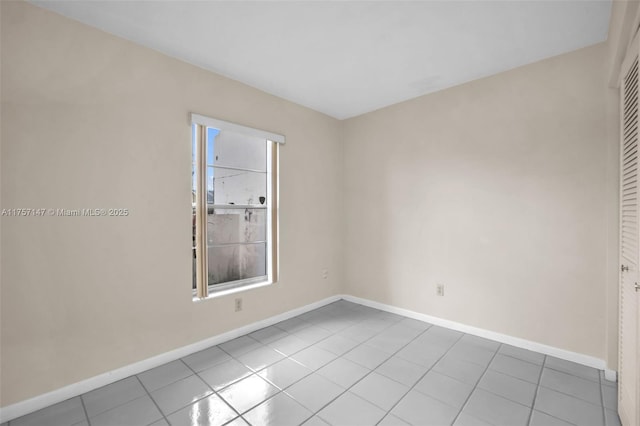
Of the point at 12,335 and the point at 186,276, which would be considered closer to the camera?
the point at 12,335

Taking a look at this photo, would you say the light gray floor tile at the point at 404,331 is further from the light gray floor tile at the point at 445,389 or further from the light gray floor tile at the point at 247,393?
the light gray floor tile at the point at 247,393

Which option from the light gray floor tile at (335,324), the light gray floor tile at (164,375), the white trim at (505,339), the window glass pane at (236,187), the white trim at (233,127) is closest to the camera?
the light gray floor tile at (164,375)

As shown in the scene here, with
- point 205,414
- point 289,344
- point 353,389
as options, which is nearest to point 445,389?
point 353,389

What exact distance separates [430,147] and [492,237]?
46.2 inches

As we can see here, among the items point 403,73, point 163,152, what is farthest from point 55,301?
point 403,73

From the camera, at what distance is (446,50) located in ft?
7.89

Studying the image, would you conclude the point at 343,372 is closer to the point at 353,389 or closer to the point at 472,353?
the point at 353,389

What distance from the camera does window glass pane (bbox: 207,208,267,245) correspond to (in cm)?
298

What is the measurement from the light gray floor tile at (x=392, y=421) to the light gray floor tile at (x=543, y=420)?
775mm

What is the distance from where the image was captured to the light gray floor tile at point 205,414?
175 centimetres

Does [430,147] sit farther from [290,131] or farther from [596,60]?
[290,131]

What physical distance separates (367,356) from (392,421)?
2.60ft

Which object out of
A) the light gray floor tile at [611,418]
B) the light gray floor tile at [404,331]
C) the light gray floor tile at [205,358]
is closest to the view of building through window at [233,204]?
the light gray floor tile at [205,358]

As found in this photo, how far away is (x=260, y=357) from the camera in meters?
2.53
